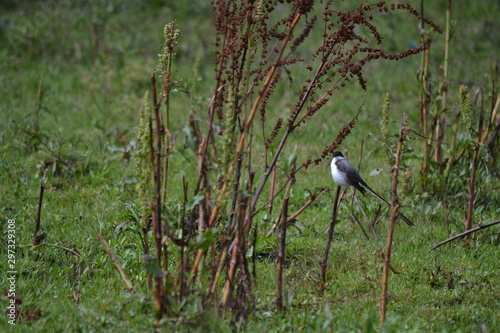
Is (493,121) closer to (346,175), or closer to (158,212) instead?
(346,175)

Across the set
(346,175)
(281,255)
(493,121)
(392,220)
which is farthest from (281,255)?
(493,121)

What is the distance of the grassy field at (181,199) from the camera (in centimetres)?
321

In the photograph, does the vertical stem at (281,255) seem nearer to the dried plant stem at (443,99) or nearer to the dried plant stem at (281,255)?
the dried plant stem at (281,255)

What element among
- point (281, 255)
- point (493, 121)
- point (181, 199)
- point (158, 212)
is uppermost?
Result: point (493, 121)

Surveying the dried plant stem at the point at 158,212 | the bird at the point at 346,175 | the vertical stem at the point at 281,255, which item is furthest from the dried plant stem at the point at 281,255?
the bird at the point at 346,175

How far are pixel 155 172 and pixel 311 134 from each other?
394cm

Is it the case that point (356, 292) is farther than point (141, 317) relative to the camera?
Yes

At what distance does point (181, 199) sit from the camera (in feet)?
16.1

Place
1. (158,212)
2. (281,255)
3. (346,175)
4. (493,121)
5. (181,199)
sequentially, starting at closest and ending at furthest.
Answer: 1. (158,212)
2. (281,255)
3. (346,175)
4. (493,121)
5. (181,199)

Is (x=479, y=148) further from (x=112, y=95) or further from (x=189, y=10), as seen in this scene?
(x=189, y=10)

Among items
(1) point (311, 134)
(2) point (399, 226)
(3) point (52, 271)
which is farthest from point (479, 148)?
(3) point (52, 271)

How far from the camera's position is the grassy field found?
3209 millimetres

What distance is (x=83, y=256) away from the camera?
12.5 ft

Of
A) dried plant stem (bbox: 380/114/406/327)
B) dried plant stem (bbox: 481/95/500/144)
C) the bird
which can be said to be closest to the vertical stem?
dried plant stem (bbox: 380/114/406/327)
